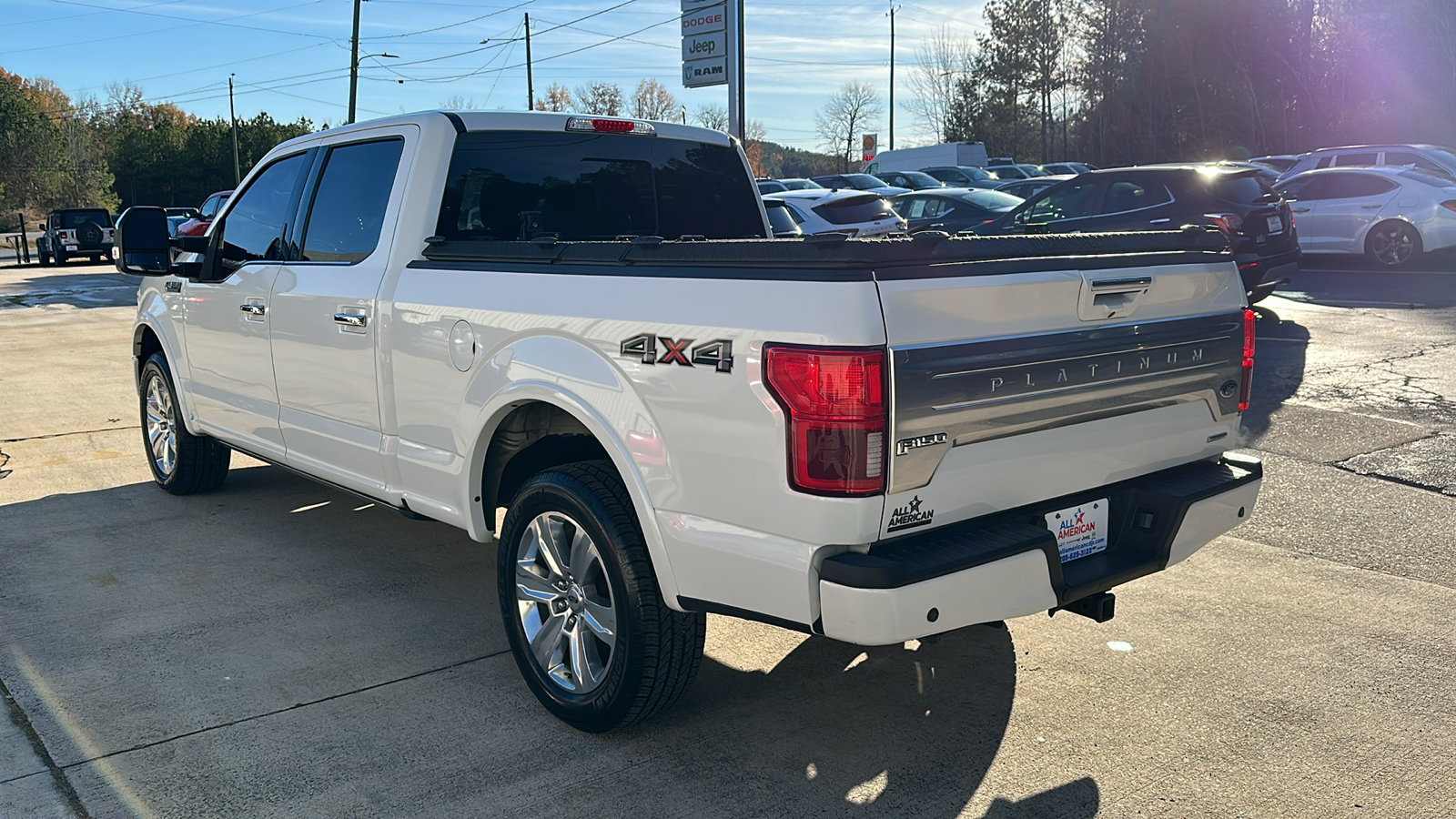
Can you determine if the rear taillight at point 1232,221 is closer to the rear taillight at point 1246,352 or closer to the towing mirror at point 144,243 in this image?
the rear taillight at point 1246,352

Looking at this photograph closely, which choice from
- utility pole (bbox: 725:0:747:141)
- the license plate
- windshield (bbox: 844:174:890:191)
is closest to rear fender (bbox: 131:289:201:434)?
the license plate

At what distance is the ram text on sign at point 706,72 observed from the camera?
51.1 ft

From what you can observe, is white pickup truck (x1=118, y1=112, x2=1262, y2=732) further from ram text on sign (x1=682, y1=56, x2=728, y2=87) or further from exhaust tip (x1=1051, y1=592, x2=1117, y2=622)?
ram text on sign (x1=682, y1=56, x2=728, y2=87)

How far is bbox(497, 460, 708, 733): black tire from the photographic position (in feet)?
10.9

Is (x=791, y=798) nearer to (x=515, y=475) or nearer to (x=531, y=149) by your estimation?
(x=515, y=475)

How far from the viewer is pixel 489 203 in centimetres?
455

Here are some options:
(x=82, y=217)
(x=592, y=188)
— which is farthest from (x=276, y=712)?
(x=82, y=217)

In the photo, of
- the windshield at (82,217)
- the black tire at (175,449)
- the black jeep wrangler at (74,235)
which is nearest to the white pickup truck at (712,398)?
the black tire at (175,449)

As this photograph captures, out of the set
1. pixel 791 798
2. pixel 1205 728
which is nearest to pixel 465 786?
pixel 791 798

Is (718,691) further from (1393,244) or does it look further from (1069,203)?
(1393,244)

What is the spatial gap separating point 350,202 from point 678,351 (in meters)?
2.35

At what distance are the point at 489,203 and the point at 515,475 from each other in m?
1.15

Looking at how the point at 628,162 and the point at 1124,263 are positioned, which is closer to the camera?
the point at 1124,263

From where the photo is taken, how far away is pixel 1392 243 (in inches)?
655
